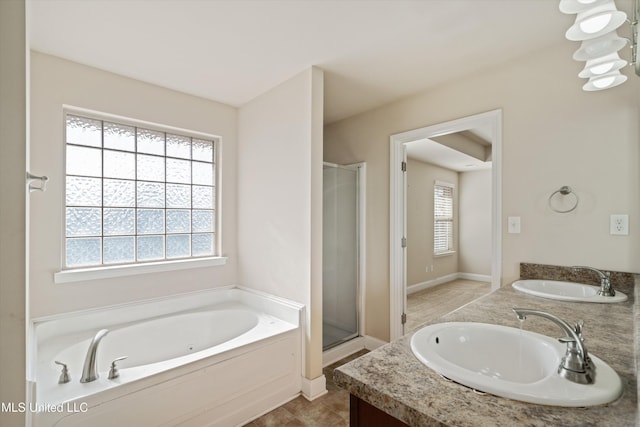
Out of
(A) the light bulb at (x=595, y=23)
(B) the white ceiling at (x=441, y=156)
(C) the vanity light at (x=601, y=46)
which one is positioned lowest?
(C) the vanity light at (x=601, y=46)

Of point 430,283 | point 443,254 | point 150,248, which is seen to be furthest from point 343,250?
point 443,254

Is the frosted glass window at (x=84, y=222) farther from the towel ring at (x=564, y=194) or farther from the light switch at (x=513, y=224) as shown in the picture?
the towel ring at (x=564, y=194)

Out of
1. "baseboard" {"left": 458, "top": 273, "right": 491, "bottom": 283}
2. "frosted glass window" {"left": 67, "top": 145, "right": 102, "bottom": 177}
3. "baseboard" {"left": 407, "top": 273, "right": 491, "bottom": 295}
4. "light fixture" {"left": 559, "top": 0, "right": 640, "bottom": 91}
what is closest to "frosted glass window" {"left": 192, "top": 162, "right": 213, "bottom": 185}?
"frosted glass window" {"left": 67, "top": 145, "right": 102, "bottom": 177}

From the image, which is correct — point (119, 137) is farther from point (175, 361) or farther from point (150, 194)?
point (175, 361)

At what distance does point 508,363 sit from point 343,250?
82.4 inches

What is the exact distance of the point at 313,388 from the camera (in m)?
2.17

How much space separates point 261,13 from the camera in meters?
1.63

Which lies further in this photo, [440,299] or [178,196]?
[440,299]

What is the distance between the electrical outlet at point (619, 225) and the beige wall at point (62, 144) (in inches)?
119

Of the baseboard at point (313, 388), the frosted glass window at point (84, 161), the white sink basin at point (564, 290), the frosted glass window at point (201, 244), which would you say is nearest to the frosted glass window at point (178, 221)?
the frosted glass window at point (201, 244)

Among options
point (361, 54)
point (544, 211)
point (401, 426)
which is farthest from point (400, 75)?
point (401, 426)

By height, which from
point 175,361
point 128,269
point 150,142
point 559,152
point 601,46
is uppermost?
point 601,46

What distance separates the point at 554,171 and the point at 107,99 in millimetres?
3230

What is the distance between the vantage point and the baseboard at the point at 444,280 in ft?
17.1
